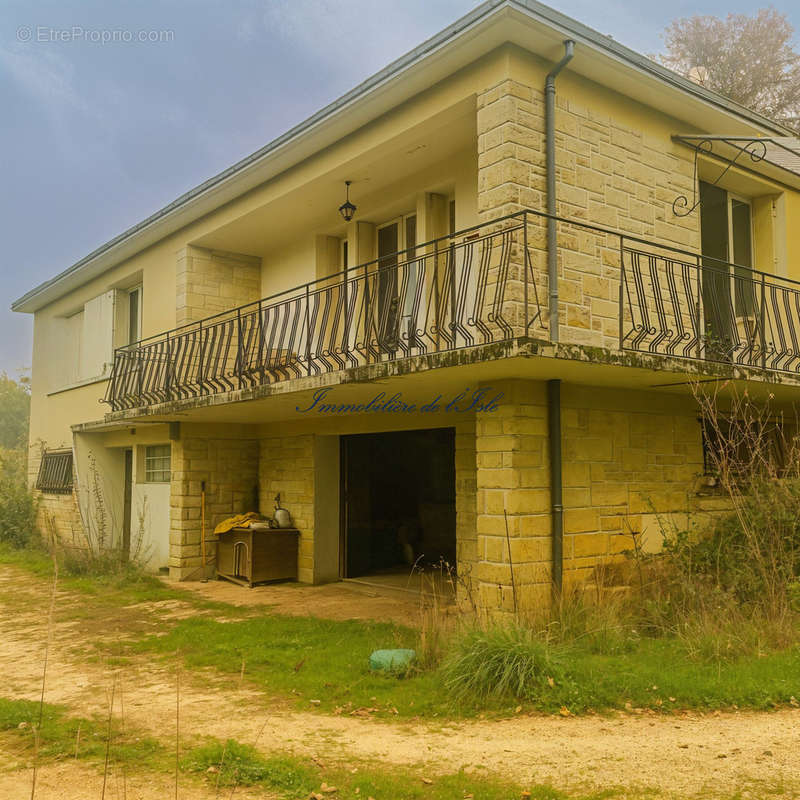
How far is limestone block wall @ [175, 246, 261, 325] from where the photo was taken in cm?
1266

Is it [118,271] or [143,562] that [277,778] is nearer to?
[143,562]

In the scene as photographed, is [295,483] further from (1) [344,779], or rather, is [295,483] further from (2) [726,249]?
(1) [344,779]

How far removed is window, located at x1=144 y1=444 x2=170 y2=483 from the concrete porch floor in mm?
2123

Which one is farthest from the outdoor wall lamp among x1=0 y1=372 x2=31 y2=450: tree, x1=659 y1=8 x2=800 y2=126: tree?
x1=0 y1=372 x2=31 y2=450: tree

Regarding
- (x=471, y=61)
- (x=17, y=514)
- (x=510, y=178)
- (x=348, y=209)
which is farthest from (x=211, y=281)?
(x=17, y=514)

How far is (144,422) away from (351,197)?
540 cm

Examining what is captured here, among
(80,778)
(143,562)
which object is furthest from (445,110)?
(143,562)

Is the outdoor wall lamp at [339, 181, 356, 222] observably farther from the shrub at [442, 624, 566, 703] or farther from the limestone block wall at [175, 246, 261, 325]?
the shrub at [442, 624, 566, 703]

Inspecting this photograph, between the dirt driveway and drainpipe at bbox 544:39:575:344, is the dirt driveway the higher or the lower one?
the lower one

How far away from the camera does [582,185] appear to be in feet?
26.1

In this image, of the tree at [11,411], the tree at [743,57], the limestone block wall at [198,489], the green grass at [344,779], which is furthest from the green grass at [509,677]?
the tree at [11,411]

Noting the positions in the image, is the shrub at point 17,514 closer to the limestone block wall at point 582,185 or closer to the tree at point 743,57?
the limestone block wall at point 582,185

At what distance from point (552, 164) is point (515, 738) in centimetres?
527

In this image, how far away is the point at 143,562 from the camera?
12969mm
